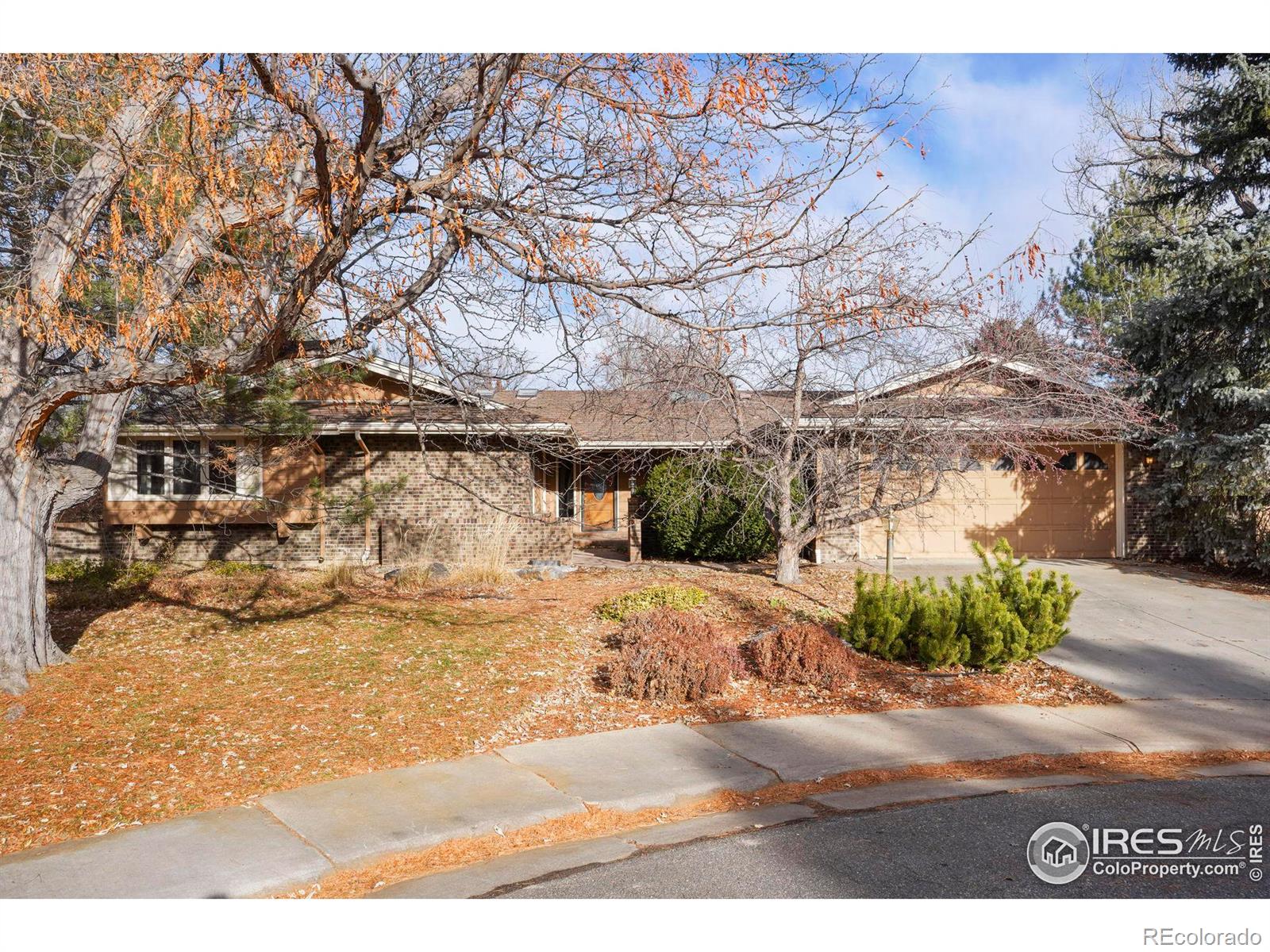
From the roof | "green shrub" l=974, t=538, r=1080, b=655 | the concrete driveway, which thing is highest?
the roof

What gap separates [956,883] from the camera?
4.59 metres

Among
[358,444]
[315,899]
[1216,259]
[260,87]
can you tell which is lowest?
[315,899]

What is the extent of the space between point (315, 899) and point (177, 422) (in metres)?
10.00

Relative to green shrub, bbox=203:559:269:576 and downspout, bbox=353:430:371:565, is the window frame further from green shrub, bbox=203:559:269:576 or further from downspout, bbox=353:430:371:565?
downspout, bbox=353:430:371:565

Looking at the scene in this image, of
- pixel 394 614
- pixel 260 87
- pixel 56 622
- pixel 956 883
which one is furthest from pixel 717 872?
pixel 56 622

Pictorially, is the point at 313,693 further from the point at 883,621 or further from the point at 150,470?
the point at 150,470

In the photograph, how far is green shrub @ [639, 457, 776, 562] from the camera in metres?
16.2

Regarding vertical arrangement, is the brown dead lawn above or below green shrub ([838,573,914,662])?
below

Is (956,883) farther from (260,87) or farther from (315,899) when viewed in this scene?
(260,87)

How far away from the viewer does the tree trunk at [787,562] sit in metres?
14.1

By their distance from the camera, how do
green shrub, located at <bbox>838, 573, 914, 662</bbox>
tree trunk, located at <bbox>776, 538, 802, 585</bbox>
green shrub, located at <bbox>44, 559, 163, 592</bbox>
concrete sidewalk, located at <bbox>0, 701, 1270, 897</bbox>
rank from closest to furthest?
concrete sidewalk, located at <bbox>0, 701, 1270, 897</bbox>
green shrub, located at <bbox>838, 573, 914, 662</bbox>
green shrub, located at <bbox>44, 559, 163, 592</bbox>
tree trunk, located at <bbox>776, 538, 802, 585</bbox>

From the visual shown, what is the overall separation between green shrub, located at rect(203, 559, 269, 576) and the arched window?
1598cm

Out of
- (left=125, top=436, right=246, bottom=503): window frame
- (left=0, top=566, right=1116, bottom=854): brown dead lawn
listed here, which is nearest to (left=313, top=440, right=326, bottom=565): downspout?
(left=125, top=436, right=246, bottom=503): window frame
